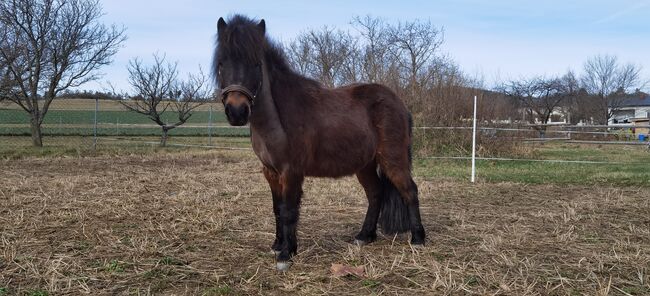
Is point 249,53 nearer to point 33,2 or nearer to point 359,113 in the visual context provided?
point 359,113

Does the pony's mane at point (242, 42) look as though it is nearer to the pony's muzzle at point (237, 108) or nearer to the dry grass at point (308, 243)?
the pony's muzzle at point (237, 108)

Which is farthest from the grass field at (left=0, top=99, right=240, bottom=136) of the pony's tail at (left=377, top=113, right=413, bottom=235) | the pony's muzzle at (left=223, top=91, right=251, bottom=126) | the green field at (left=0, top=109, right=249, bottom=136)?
the pony's muzzle at (left=223, top=91, right=251, bottom=126)

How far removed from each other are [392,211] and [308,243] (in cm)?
97

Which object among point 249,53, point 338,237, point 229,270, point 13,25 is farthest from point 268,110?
point 13,25

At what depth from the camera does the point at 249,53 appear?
3838 millimetres

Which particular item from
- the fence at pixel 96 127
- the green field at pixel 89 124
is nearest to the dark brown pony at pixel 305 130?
the green field at pixel 89 124

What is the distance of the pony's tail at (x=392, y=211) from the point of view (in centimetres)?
511

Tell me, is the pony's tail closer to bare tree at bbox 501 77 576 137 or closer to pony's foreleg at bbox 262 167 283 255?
pony's foreleg at bbox 262 167 283 255

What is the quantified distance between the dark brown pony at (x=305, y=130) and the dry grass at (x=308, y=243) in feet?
1.43

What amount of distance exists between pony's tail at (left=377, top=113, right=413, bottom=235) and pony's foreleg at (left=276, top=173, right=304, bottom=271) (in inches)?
49.1

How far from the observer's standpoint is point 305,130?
4258mm

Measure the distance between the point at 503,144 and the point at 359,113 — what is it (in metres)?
12.9

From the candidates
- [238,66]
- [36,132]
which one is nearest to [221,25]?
[238,66]

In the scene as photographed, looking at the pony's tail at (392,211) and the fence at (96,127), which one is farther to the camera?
the fence at (96,127)
